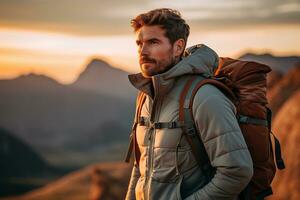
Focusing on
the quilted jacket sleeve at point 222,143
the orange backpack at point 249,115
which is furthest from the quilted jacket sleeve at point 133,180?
the quilted jacket sleeve at point 222,143

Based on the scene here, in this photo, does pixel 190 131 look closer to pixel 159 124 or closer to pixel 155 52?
pixel 159 124

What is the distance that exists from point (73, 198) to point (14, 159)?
32578 millimetres

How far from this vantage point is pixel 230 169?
3.85 meters

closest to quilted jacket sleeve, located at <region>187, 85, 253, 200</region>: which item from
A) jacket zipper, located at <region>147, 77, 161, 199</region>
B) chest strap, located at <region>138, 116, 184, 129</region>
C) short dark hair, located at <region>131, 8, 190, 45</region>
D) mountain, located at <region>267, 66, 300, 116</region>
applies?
chest strap, located at <region>138, 116, 184, 129</region>

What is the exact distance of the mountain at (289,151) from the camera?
18.8m

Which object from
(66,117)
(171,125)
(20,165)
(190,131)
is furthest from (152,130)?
(66,117)

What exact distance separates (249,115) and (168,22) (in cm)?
85

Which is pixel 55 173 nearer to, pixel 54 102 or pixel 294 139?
pixel 54 102

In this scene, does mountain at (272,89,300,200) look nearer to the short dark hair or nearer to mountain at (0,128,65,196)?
the short dark hair

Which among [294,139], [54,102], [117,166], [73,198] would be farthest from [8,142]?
[294,139]

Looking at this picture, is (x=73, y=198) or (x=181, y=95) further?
(x=73, y=198)

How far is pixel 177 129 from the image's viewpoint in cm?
394

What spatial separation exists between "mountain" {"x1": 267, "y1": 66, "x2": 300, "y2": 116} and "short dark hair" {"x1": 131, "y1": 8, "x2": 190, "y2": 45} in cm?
2214

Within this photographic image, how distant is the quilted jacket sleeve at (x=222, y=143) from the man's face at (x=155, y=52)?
1.22 ft
